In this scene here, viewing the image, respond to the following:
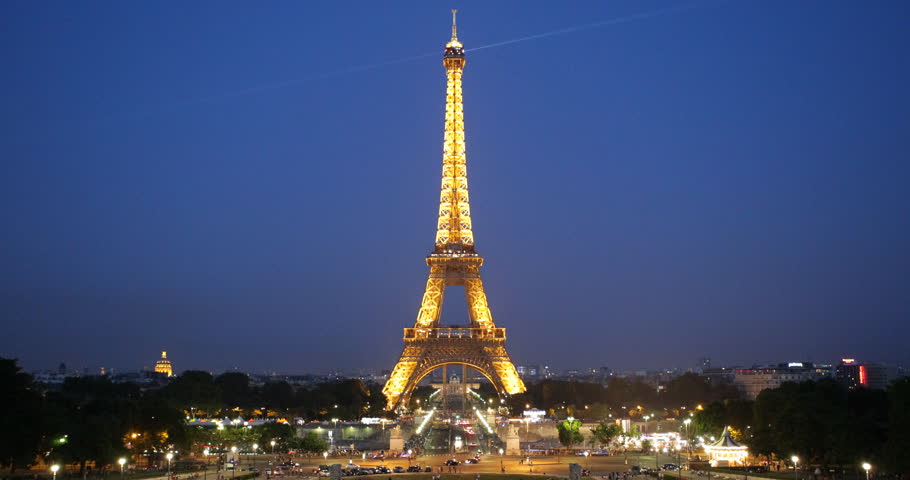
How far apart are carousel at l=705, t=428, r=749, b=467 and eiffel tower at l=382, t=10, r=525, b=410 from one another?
3224 cm

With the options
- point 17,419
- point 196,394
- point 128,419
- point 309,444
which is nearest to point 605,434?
point 309,444

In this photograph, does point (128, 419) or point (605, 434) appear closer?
point (128, 419)

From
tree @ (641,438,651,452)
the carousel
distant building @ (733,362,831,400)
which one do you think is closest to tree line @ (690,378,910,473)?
the carousel

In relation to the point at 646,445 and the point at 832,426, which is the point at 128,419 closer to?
the point at 646,445

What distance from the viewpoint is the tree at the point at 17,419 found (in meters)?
42.2

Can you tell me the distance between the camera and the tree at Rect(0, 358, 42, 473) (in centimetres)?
4225

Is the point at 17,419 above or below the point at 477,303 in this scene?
below

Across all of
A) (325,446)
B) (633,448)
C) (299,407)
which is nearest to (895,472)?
(633,448)

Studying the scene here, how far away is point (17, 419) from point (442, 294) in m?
49.8

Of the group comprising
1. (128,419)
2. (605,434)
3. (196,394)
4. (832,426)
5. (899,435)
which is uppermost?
(196,394)

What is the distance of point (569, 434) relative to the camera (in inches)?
2837

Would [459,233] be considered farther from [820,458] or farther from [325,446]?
[820,458]

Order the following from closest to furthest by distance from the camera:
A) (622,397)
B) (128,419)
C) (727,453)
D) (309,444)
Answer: (727,453) → (128,419) → (309,444) → (622,397)

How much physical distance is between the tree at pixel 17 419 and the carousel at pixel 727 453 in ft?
115
